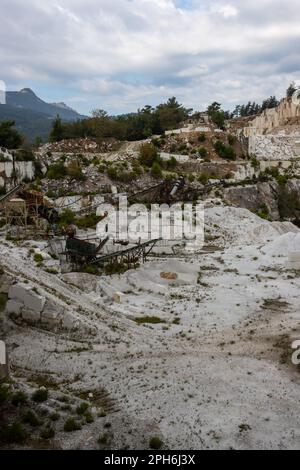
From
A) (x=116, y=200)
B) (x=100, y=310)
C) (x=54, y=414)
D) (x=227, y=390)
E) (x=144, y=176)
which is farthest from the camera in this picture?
(x=144, y=176)

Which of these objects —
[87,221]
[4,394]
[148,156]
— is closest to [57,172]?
[87,221]

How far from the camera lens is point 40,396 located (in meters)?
10.3

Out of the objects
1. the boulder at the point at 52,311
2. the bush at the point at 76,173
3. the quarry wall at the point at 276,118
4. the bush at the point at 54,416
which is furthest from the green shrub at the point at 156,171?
the quarry wall at the point at 276,118

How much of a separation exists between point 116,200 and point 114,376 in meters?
21.8

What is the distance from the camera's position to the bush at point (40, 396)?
404 inches

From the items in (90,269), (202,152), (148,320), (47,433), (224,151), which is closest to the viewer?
(47,433)

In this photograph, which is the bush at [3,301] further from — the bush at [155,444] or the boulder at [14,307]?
the bush at [155,444]

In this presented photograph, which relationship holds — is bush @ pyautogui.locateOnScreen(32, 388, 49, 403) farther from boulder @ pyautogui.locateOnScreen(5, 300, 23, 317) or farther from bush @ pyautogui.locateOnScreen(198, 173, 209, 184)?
bush @ pyautogui.locateOnScreen(198, 173, 209, 184)

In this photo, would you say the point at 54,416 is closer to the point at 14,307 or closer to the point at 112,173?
the point at 14,307

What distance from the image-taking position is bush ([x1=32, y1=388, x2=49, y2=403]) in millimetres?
10250

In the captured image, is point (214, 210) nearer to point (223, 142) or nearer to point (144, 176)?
point (144, 176)

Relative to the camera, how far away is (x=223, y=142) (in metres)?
52.2

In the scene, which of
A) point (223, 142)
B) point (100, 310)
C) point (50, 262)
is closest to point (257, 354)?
point (100, 310)

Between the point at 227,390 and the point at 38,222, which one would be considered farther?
the point at 38,222
